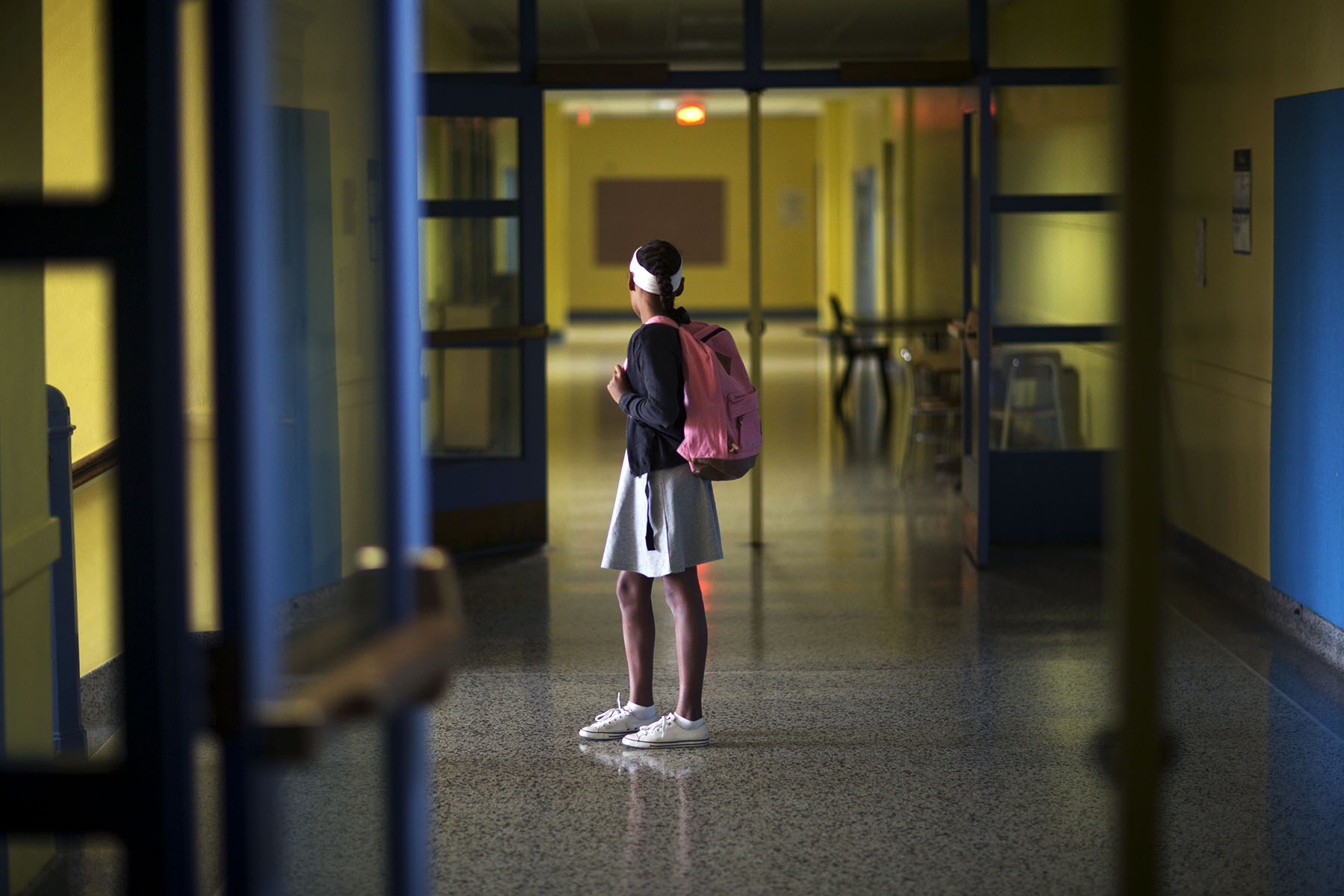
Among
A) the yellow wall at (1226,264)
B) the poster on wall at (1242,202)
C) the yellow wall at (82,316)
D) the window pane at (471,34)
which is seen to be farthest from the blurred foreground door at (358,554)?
the window pane at (471,34)

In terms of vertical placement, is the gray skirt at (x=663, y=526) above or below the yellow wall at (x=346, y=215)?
below

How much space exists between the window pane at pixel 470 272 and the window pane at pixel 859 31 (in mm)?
2087

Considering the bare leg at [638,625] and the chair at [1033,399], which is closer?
the bare leg at [638,625]

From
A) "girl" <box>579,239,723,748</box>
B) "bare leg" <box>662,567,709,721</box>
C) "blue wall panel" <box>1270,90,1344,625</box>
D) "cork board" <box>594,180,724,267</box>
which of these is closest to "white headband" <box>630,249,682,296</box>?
"girl" <box>579,239,723,748</box>

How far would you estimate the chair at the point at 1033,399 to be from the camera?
21.0 feet

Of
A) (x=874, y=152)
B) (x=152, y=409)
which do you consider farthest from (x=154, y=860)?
(x=874, y=152)

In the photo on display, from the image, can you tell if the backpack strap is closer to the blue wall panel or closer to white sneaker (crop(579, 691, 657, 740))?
white sneaker (crop(579, 691, 657, 740))

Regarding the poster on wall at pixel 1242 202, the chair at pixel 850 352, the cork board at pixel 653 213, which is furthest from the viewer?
the cork board at pixel 653 213

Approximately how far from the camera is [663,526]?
3.67 metres

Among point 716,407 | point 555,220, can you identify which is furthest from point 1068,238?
point 555,220

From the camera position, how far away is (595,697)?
4.28m

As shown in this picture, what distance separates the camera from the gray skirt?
366 centimetres

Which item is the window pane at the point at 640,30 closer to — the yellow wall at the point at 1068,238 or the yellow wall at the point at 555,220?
the yellow wall at the point at 1068,238

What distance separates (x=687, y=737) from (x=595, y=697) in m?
0.53
